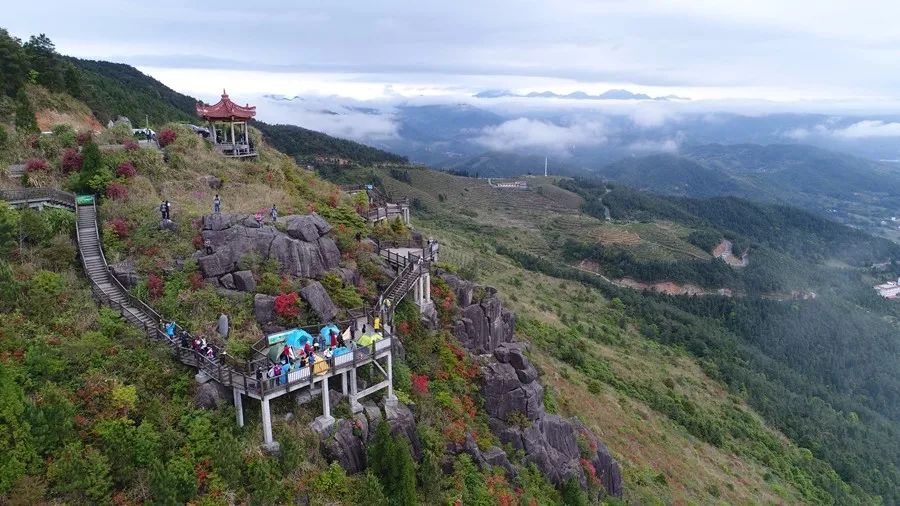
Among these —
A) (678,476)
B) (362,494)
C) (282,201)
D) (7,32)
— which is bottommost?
(678,476)

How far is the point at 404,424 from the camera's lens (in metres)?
20.2

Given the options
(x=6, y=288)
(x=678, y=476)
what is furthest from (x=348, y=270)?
(x=678, y=476)

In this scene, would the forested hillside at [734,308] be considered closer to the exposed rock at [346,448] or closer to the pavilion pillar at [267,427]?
the exposed rock at [346,448]

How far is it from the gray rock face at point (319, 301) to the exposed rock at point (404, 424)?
4.33 metres

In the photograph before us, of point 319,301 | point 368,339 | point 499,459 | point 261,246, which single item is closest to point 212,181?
point 261,246

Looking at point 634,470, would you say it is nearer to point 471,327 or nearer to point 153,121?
point 471,327

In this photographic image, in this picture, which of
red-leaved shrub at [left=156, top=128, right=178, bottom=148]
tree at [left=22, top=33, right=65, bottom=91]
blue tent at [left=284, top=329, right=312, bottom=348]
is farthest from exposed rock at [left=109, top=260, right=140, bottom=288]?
tree at [left=22, top=33, right=65, bottom=91]

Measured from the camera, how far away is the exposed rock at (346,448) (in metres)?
18.1

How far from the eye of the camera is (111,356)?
1812cm

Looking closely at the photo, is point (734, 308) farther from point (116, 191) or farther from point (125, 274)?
point (125, 274)

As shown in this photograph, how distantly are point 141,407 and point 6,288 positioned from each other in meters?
7.12

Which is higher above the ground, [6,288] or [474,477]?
[6,288]

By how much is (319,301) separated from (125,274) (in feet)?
24.5

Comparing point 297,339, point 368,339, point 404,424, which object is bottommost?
point 404,424
